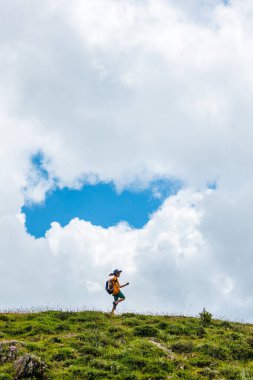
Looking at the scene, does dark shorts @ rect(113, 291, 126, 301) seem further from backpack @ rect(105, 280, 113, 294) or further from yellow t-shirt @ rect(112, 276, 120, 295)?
backpack @ rect(105, 280, 113, 294)

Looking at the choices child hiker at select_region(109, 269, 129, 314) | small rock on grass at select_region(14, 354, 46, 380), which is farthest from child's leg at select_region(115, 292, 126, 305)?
small rock on grass at select_region(14, 354, 46, 380)

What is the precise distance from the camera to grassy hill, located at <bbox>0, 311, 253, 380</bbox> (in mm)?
17391

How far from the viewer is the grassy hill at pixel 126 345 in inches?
685

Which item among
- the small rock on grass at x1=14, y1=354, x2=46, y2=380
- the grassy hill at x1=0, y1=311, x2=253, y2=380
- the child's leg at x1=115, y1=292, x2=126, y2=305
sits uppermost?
the child's leg at x1=115, y1=292, x2=126, y2=305

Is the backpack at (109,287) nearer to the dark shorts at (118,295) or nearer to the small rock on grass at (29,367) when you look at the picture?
the dark shorts at (118,295)

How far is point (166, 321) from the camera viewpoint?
84.6 ft

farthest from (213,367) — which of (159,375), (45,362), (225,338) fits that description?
(45,362)

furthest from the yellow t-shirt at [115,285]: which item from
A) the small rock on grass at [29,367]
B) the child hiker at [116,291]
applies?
the small rock on grass at [29,367]

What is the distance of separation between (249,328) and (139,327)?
6949 mm

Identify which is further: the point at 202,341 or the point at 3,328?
the point at 3,328

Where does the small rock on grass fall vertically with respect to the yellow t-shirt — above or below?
below

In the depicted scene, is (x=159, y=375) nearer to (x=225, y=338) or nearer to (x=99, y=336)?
(x=99, y=336)

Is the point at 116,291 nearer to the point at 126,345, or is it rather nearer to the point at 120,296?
the point at 120,296

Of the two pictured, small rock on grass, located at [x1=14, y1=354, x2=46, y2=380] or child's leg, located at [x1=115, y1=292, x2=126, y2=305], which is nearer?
small rock on grass, located at [x1=14, y1=354, x2=46, y2=380]
